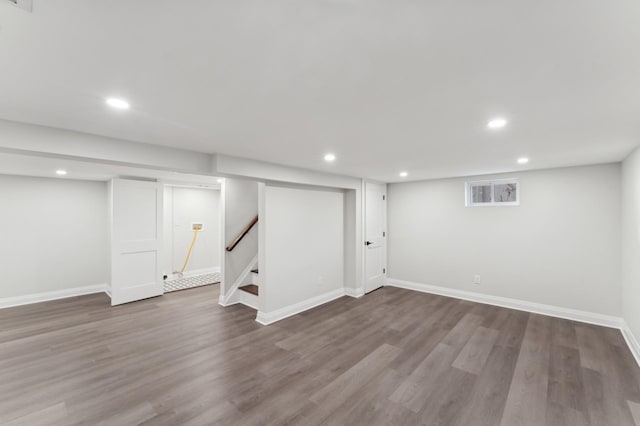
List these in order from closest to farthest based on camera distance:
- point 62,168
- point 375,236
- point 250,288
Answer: point 62,168, point 250,288, point 375,236

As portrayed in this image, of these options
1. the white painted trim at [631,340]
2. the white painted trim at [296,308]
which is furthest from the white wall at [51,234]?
the white painted trim at [631,340]

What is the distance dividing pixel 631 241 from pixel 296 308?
4.23 metres

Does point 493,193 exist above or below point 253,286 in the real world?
above

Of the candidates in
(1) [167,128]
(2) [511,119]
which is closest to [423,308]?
(2) [511,119]

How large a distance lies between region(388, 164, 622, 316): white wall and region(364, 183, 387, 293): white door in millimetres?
404

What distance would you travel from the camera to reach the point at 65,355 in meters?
2.91

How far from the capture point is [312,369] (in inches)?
106

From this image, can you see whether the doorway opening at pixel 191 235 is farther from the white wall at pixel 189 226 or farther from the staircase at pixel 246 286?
the staircase at pixel 246 286

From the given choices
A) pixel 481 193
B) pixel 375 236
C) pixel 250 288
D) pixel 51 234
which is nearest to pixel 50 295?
pixel 51 234

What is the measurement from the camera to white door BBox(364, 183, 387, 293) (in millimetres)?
5340

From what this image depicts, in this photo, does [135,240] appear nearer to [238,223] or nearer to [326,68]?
[238,223]

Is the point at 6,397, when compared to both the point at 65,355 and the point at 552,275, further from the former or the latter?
the point at 552,275

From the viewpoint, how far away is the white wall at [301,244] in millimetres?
3934

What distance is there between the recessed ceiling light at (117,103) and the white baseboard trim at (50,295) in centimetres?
504
